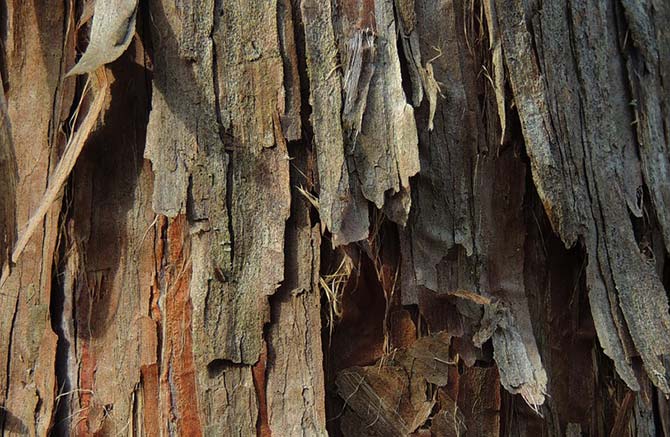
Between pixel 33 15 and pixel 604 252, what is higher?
pixel 33 15

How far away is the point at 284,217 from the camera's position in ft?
3.35

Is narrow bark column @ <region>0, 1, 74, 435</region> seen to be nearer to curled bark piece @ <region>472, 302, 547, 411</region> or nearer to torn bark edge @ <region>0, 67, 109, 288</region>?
torn bark edge @ <region>0, 67, 109, 288</region>

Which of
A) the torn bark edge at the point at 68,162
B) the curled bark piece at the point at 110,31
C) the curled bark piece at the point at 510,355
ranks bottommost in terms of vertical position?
the curled bark piece at the point at 510,355

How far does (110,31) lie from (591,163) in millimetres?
713

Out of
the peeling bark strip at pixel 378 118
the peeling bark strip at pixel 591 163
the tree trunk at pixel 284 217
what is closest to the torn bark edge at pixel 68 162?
the tree trunk at pixel 284 217

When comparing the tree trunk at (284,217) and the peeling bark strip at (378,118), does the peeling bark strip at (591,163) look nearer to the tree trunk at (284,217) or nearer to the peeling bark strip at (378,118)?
the tree trunk at (284,217)

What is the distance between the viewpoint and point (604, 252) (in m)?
1.16

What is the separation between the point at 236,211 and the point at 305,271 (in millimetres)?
121

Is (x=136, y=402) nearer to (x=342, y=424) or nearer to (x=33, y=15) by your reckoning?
(x=342, y=424)

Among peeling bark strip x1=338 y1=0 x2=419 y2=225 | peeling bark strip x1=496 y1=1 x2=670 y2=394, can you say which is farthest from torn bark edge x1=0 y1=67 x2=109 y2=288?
peeling bark strip x1=496 y1=1 x2=670 y2=394

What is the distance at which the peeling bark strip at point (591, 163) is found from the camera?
3.65 feet

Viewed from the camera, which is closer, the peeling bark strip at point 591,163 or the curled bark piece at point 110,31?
the curled bark piece at point 110,31

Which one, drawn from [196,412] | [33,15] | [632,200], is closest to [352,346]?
[196,412]

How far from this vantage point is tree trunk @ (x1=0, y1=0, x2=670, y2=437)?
3.33 ft
